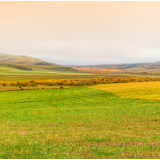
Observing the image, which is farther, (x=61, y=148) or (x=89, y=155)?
(x=61, y=148)

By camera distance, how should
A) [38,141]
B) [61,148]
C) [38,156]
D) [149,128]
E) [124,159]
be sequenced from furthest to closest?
[149,128] < [38,141] < [61,148] < [38,156] < [124,159]

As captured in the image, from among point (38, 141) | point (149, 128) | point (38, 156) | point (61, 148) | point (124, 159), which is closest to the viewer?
point (124, 159)

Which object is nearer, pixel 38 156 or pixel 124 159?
pixel 124 159

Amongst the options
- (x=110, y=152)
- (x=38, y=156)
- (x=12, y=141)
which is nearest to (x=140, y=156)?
(x=110, y=152)

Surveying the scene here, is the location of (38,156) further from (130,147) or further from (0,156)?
(130,147)

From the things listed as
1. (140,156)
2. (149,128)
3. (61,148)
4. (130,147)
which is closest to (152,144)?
(130,147)

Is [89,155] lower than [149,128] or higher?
higher

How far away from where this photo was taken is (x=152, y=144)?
9844 millimetres

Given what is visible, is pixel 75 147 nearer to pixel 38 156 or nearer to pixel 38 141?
pixel 38 156

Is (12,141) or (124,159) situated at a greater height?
(124,159)

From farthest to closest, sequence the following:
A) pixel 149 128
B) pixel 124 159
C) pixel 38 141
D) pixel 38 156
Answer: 1. pixel 149 128
2. pixel 38 141
3. pixel 38 156
4. pixel 124 159

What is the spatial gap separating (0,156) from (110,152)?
7.52 meters

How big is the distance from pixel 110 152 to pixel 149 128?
8.46 metres

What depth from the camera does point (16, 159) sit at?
811 cm
